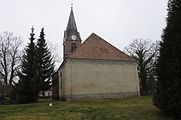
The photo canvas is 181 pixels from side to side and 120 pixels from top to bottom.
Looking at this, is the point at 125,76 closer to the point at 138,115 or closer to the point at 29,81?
the point at 29,81

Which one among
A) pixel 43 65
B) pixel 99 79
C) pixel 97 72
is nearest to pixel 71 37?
pixel 43 65

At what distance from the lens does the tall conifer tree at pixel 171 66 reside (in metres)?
12.1

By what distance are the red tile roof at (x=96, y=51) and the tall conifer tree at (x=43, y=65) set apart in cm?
527

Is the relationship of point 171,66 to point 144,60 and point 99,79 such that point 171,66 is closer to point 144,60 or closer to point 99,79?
point 99,79

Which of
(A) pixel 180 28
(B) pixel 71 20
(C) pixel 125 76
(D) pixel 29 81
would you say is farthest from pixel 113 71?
(A) pixel 180 28

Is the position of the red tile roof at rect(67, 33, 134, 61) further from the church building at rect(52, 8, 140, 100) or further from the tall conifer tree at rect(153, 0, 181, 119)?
the tall conifer tree at rect(153, 0, 181, 119)

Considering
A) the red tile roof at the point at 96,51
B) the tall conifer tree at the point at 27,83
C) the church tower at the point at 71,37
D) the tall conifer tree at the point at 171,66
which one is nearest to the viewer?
the tall conifer tree at the point at 171,66

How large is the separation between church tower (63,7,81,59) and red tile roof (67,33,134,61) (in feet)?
32.2

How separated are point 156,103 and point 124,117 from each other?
2121 millimetres

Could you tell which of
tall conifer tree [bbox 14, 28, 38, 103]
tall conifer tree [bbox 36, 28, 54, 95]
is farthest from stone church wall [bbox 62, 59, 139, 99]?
tall conifer tree [bbox 14, 28, 38, 103]

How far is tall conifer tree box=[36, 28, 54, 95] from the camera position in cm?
3319

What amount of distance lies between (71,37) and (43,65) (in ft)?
37.1

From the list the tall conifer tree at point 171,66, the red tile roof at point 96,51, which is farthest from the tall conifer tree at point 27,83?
the tall conifer tree at point 171,66

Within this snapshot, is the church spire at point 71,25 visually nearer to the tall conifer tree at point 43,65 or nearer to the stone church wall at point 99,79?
the tall conifer tree at point 43,65
